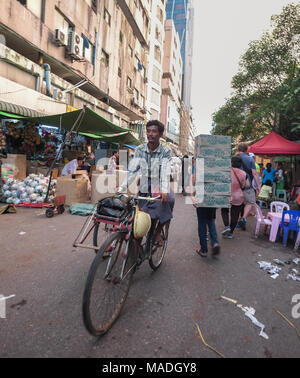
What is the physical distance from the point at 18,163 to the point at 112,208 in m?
7.36

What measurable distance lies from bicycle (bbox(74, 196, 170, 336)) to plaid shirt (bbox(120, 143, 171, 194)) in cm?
52

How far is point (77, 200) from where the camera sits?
7766 mm

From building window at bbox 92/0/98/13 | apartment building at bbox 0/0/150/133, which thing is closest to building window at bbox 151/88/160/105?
apartment building at bbox 0/0/150/133

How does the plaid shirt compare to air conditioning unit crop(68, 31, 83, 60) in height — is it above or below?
below

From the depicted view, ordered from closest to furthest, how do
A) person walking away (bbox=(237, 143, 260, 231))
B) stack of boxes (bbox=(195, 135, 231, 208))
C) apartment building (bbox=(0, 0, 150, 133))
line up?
stack of boxes (bbox=(195, 135, 231, 208)) → person walking away (bbox=(237, 143, 260, 231)) → apartment building (bbox=(0, 0, 150, 133))

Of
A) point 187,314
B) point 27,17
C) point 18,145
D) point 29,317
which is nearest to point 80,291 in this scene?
point 29,317

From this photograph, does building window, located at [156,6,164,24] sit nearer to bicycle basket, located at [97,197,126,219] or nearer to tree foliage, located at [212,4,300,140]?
tree foliage, located at [212,4,300,140]

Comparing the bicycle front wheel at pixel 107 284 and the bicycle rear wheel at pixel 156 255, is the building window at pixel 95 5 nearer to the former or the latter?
the bicycle rear wheel at pixel 156 255

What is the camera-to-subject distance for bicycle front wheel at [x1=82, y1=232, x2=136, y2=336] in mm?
1902

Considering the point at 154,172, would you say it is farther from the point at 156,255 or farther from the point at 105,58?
the point at 105,58

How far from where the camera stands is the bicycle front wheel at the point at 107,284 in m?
1.90

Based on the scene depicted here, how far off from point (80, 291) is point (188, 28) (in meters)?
103

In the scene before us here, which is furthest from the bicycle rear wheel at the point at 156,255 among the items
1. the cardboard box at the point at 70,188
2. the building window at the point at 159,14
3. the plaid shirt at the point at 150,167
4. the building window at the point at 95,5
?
the building window at the point at 159,14

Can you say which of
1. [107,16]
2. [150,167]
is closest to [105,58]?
[107,16]
